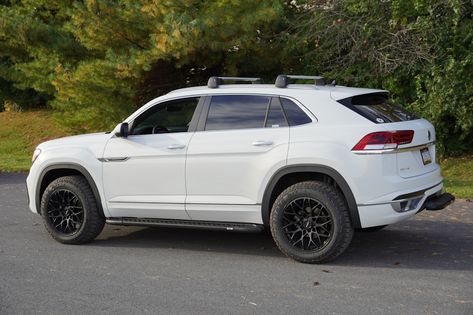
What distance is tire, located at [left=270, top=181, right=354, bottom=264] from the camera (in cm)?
650

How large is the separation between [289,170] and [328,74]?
8052 millimetres

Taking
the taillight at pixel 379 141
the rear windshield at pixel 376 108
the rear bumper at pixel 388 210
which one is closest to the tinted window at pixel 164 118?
the rear windshield at pixel 376 108

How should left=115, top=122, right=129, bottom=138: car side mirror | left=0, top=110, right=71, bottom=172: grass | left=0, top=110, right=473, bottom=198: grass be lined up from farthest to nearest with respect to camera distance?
1. left=0, top=110, right=71, bottom=172: grass
2. left=0, top=110, right=473, bottom=198: grass
3. left=115, top=122, right=129, bottom=138: car side mirror

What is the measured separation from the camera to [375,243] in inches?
302

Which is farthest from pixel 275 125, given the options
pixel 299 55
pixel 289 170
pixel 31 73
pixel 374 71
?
pixel 31 73

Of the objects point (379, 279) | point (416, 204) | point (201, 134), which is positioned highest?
point (201, 134)

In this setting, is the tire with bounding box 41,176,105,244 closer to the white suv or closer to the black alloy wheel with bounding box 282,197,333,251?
the white suv

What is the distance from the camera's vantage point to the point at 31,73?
1599 centimetres

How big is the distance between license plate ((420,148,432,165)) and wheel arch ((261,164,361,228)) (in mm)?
895

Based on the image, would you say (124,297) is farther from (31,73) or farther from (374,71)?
(31,73)

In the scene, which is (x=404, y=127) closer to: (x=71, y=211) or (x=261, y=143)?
(x=261, y=143)

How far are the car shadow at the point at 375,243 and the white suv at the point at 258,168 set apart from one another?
44cm

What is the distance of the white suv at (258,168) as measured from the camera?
6.45 metres

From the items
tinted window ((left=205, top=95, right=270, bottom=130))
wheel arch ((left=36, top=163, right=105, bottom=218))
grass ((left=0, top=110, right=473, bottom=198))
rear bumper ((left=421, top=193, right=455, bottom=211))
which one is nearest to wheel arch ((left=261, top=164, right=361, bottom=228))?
tinted window ((left=205, top=95, right=270, bottom=130))
